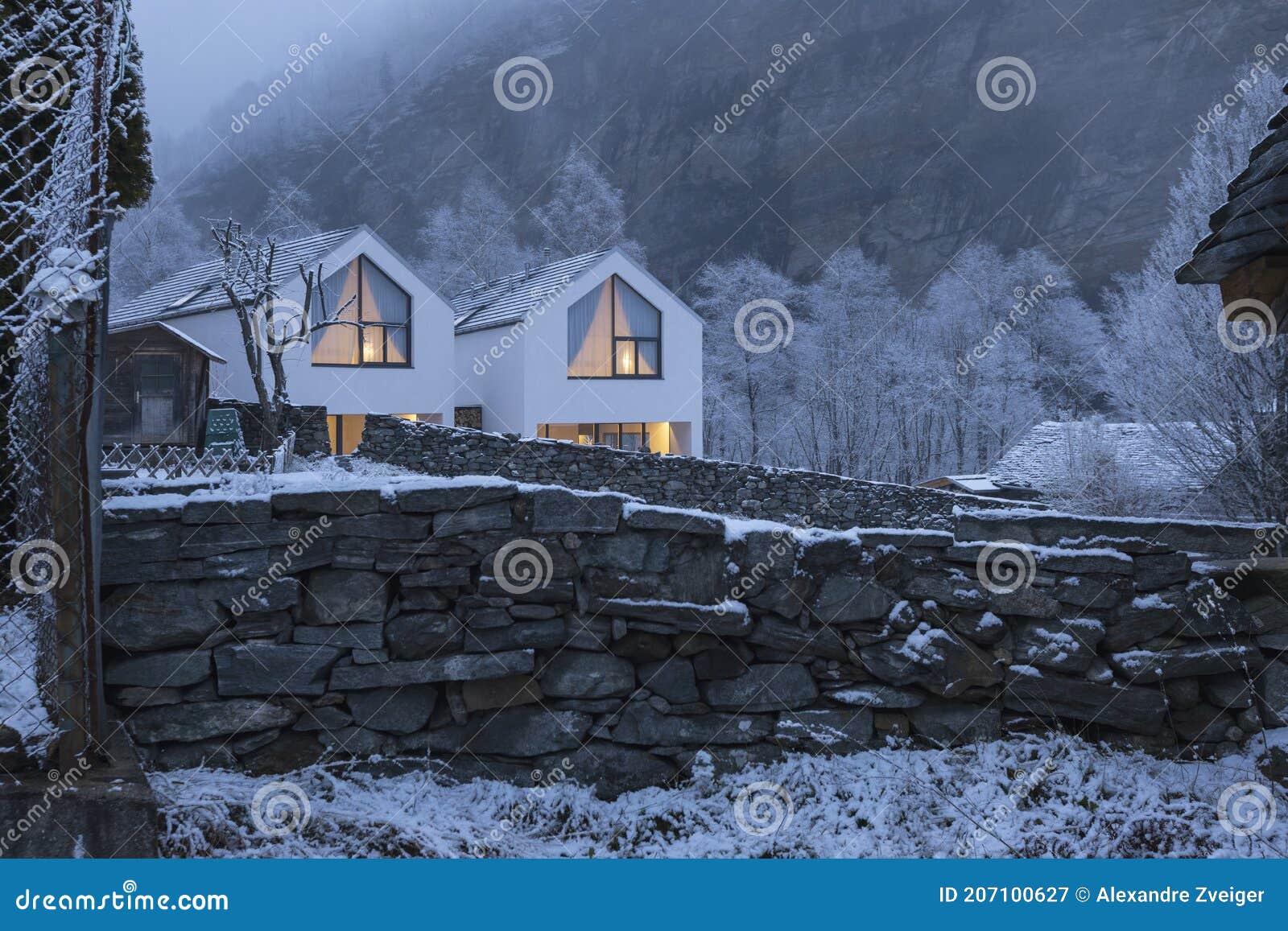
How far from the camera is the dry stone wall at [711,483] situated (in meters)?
16.1

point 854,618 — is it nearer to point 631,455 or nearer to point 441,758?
point 441,758

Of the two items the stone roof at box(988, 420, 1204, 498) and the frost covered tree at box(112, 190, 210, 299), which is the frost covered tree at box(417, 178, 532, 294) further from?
the stone roof at box(988, 420, 1204, 498)

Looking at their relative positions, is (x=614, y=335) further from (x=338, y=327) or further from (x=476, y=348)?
(x=338, y=327)

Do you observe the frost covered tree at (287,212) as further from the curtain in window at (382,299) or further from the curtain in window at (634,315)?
the curtain in window at (634,315)

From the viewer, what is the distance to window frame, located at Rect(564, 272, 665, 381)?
2166 centimetres

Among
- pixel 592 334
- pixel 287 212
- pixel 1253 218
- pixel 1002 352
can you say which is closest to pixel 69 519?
pixel 1253 218

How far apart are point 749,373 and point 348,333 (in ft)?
56.3

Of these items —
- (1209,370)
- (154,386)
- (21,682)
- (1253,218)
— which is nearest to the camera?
(21,682)

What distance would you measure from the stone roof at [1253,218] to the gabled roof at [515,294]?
1656cm

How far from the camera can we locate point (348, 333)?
19.8 meters

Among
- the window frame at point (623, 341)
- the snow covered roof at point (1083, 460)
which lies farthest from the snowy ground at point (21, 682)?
the window frame at point (623, 341)

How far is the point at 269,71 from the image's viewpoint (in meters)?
82.4

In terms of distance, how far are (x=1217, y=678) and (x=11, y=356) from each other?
7682mm

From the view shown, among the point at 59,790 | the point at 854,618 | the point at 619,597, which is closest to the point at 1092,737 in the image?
the point at 854,618
